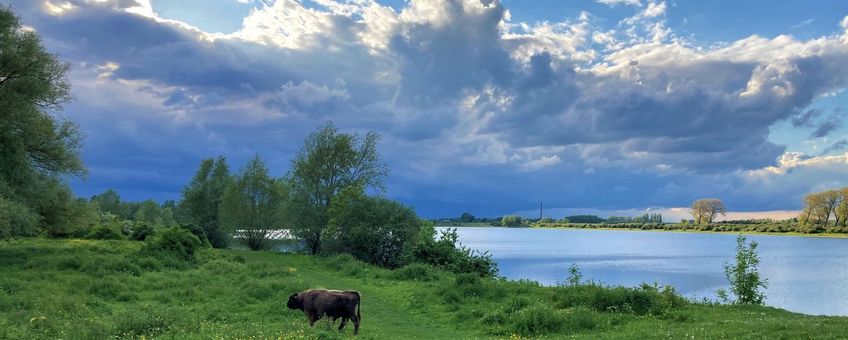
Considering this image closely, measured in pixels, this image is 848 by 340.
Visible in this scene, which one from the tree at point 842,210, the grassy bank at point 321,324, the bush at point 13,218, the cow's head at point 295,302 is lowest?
the grassy bank at point 321,324

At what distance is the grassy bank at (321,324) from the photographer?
50.8ft

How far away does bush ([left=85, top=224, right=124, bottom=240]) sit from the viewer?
59.5 m

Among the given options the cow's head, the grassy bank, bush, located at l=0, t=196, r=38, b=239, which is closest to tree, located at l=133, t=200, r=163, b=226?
bush, located at l=0, t=196, r=38, b=239

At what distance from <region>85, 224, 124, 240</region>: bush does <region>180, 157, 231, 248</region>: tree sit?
1427cm

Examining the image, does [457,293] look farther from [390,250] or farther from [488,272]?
[390,250]

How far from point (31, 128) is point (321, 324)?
108 ft

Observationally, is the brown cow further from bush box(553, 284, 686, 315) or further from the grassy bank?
bush box(553, 284, 686, 315)

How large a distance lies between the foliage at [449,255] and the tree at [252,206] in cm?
2791

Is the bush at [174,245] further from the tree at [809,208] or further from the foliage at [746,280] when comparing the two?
the tree at [809,208]

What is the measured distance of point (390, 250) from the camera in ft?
169

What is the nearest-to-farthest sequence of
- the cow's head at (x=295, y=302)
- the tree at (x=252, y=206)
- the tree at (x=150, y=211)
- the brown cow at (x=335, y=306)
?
the brown cow at (x=335, y=306) < the cow's head at (x=295, y=302) < the tree at (x=252, y=206) < the tree at (x=150, y=211)

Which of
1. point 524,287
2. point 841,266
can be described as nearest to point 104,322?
point 524,287

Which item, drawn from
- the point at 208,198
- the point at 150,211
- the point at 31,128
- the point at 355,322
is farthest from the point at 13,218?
the point at 150,211

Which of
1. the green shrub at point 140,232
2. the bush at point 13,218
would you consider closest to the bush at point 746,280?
the bush at point 13,218
